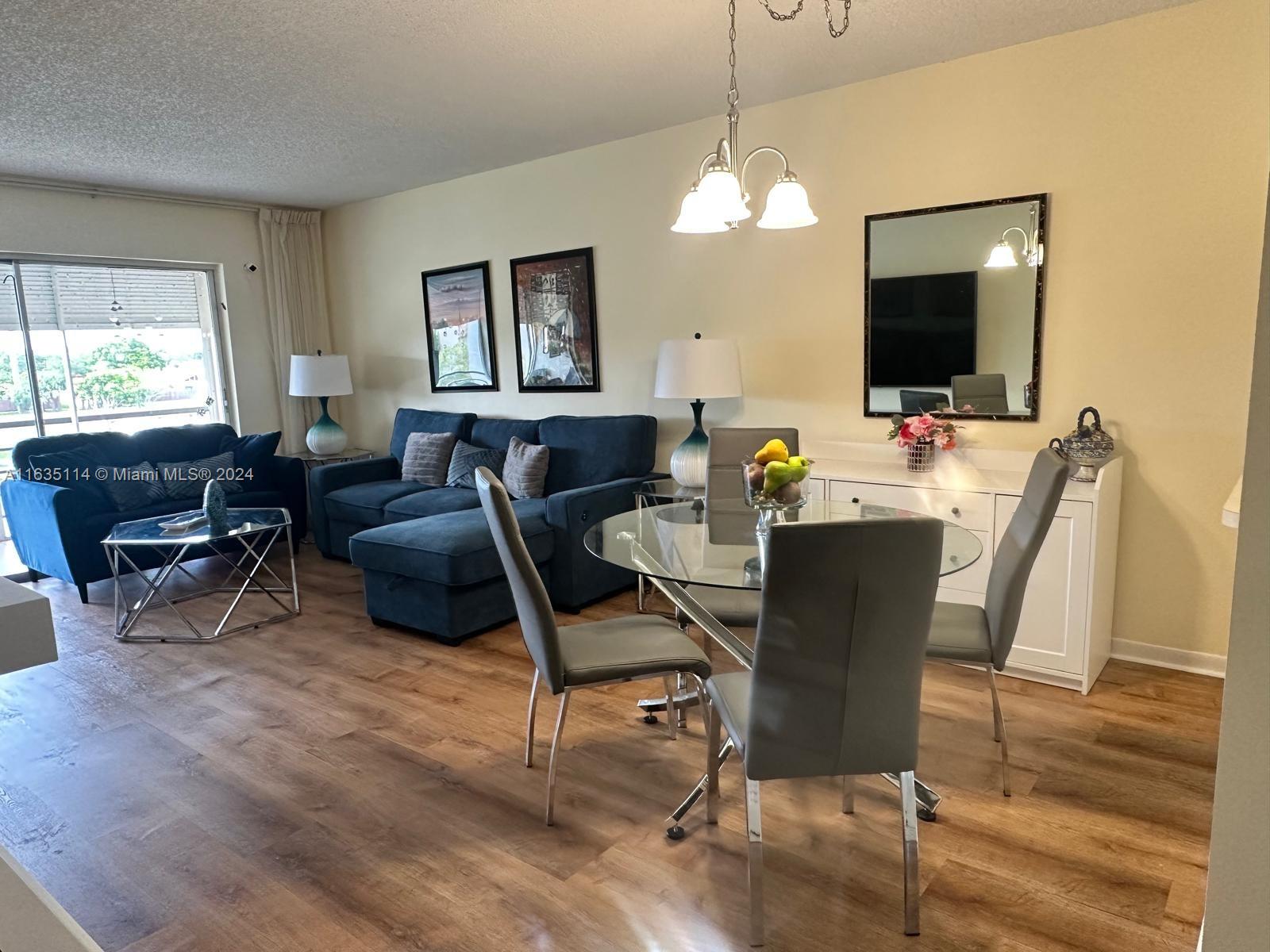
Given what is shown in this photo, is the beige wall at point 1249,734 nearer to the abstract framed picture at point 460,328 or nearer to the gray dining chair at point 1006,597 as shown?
the gray dining chair at point 1006,597

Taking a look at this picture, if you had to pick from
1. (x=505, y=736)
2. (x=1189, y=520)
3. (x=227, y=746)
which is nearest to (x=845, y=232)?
(x=1189, y=520)

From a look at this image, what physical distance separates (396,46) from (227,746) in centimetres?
268

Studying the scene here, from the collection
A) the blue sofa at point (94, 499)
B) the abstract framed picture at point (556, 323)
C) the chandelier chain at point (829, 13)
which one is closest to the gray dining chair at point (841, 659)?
the chandelier chain at point (829, 13)

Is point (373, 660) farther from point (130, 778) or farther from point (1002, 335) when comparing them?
point (1002, 335)

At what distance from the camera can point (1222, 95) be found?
2.89 meters

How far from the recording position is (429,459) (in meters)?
5.26

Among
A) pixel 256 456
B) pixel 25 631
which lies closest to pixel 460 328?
pixel 256 456

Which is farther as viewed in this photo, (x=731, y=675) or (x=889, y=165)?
(x=889, y=165)

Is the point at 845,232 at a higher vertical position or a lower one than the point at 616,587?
higher

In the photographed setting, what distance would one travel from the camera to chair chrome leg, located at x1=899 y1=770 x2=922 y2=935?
1.82 metres

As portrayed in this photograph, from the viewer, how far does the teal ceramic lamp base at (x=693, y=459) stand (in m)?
4.14

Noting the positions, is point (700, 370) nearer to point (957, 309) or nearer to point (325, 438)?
point (957, 309)

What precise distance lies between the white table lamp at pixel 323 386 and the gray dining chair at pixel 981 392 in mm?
4233

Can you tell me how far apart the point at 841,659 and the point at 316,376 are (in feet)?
16.4
